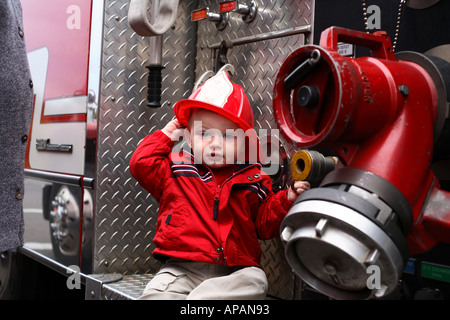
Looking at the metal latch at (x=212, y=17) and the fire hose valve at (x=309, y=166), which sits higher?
the metal latch at (x=212, y=17)

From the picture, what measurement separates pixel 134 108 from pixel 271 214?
2.95ft

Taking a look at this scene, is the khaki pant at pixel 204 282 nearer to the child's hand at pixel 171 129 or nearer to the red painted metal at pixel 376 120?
the child's hand at pixel 171 129

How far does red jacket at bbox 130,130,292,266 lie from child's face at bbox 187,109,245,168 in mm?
77

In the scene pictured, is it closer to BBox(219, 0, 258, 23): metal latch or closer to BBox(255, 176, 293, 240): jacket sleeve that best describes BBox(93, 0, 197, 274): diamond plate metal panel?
BBox(219, 0, 258, 23): metal latch

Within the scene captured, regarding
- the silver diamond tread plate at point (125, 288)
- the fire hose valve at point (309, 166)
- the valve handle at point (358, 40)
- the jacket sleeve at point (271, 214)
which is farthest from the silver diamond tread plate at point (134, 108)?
the valve handle at point (358, 40)

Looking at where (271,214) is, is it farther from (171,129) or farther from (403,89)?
(403,89)

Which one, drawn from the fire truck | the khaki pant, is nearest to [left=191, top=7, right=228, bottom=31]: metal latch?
the fire truck

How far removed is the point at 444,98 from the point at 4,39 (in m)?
1.14

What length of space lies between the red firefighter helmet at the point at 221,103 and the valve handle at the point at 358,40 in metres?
0.66

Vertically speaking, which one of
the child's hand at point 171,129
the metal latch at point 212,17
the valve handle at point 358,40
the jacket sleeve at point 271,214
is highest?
the metal latch at point 212,17

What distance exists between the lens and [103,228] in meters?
2.20

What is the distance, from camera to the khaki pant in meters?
1.61

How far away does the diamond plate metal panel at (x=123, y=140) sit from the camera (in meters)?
2.19

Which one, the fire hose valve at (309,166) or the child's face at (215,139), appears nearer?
the fire hose valve at (309,166)
